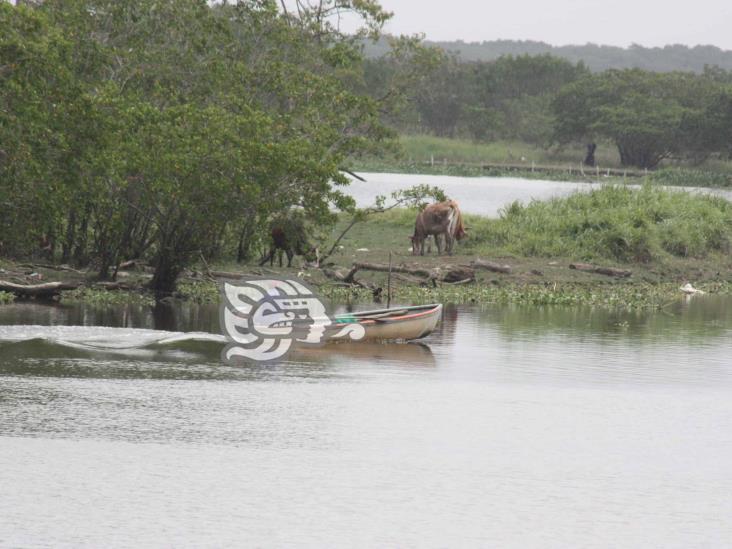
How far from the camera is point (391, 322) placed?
2062 centimetres

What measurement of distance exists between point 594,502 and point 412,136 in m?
97.8

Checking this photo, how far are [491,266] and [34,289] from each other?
1093 centimetres

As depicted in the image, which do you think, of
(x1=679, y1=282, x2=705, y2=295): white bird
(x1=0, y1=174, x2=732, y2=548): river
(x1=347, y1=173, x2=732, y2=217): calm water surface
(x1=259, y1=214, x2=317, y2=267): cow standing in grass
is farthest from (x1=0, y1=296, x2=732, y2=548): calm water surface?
(x1=347, y1=173, x2=732, y2=217): calm water surface

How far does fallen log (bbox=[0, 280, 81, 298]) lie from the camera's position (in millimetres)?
24500

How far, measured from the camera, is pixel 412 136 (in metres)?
109

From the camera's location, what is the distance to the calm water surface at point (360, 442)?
1112cm

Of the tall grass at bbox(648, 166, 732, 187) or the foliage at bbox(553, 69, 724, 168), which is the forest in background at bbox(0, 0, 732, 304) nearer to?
the tall grass at bbox(648, 166, 732, 187)

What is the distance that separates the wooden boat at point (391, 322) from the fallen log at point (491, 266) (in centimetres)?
994

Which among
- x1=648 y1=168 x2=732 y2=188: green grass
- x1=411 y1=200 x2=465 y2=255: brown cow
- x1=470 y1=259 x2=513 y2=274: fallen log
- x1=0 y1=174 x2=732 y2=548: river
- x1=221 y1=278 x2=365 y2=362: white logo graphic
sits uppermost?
x1=648 y1=168 x2=732 y2=188: green grass

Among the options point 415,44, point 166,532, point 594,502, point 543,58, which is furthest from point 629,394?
point 543,58

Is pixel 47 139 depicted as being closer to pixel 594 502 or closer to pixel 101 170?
pixel 101 170

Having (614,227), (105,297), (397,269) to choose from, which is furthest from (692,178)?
A: (105,297)

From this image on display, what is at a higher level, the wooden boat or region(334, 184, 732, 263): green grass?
region(334, 184, 732, 263): green grass

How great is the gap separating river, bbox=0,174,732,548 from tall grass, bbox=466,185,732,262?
453 inches
